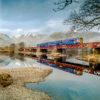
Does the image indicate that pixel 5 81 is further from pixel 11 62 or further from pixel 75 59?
pixel 75 59

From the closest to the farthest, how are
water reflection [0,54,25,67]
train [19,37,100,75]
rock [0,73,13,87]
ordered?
rock [0,73,13,87]
train [19,37,100,75]
water reflection [0,54,25,67]

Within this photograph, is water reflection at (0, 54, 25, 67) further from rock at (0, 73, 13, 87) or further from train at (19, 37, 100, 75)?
rock at (0, 73, 13, 87)

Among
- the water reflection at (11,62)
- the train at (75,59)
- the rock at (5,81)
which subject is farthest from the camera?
the water reflection at (11,62)

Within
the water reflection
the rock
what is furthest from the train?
the rock

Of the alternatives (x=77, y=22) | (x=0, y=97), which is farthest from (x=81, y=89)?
(x=0, y=97)

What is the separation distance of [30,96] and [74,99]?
135 inches

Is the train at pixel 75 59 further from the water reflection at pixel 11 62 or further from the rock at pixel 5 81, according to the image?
the rock at pixel 5 81

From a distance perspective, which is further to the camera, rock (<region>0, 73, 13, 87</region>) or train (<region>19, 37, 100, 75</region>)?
train (<region>19, 37, 100, 75</region>)

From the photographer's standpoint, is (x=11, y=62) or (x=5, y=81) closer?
(x=5, y=81)

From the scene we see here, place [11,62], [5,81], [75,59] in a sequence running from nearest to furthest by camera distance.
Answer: [5,81] < [11,62] < [75,59]

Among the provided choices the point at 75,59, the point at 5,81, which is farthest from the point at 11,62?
the point at 5,81

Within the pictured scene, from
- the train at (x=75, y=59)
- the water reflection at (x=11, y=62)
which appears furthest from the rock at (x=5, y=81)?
the water reflection at (x=11, y=62)

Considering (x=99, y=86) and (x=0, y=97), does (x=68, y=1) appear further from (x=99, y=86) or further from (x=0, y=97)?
(x=99, y=86)

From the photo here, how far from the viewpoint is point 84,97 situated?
2339 cm
